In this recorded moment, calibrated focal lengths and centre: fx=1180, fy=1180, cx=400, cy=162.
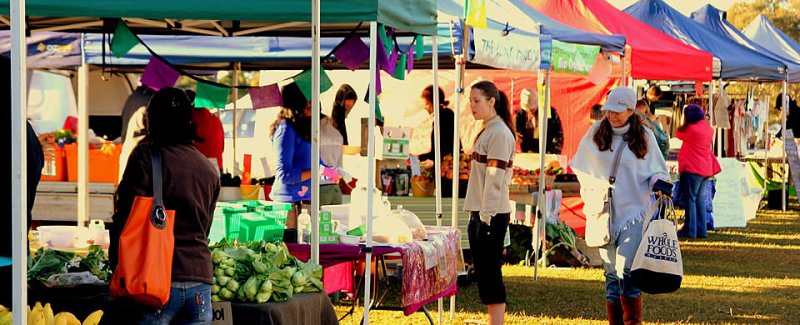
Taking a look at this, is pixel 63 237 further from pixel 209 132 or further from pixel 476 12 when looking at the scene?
pixel 476 12

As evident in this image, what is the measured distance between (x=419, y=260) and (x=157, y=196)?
2.90m

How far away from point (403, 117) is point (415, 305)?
31.4 ft

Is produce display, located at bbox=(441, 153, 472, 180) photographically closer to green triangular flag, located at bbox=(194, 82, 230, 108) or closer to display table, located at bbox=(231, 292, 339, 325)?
green triangular flag, located at bbox=(194, 82, 230, 108)

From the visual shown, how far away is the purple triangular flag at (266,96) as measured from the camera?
26.6 ft

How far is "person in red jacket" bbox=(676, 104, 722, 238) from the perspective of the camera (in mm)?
15688

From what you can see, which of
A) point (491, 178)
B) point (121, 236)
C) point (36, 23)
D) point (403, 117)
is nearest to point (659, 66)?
point (403, 117)

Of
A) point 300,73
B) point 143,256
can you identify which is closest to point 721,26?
point 300,73

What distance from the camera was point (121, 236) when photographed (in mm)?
4426

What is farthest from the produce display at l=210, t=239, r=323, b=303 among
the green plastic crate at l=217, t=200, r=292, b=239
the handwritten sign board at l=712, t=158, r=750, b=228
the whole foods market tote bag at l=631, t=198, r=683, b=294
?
the handwritten sign board at l=712, t=158, r=750, b=228

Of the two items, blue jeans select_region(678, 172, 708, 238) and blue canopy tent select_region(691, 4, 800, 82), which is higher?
blue canopy tent select_region(691, 4, 800, 82)

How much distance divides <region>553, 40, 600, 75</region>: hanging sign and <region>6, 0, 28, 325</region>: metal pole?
7.31 metres

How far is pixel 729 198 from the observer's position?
18.6 meters

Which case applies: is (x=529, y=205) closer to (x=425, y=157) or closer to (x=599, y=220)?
(x=425, y=157)

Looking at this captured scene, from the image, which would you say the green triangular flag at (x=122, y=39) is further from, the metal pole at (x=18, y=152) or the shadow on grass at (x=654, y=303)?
the shadow on grass at (x=654, y=303)
